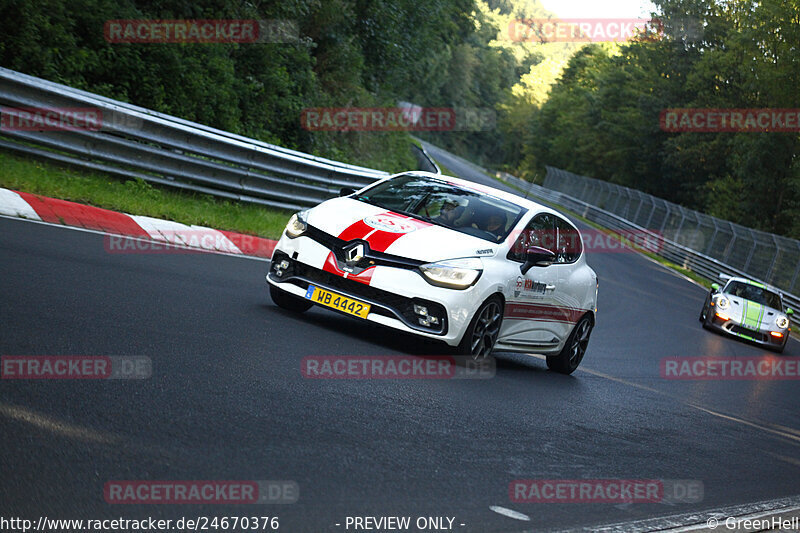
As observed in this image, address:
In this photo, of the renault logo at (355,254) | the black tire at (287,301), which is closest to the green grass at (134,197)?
the black tire at (287,301)

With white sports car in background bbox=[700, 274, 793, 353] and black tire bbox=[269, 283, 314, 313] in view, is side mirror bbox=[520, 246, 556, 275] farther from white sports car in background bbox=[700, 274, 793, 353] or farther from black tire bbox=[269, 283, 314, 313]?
white sports car in background bbox=[700, 274, 793, 353]

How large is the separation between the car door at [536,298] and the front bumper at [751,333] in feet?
38.8

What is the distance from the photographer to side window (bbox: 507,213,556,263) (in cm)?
908

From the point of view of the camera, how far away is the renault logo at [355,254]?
819cm

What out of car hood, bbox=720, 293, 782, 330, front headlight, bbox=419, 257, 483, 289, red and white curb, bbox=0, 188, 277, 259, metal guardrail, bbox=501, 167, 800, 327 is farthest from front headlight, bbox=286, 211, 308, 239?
metal guardrail, bbox=501, 167, 800, 327

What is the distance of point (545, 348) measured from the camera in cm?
1003

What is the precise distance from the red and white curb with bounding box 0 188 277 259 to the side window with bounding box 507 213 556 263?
14.6 feet

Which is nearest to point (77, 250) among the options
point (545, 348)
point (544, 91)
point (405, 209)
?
point (405, 209)

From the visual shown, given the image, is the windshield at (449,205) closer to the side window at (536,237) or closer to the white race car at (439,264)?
the white race car at (439,264)

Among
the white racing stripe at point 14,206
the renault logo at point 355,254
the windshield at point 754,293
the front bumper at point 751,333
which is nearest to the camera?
the renault logo at point 355,254

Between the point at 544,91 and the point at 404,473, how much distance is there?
473ft

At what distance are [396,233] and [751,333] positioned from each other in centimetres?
1445

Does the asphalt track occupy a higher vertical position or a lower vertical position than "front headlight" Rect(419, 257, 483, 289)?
lower

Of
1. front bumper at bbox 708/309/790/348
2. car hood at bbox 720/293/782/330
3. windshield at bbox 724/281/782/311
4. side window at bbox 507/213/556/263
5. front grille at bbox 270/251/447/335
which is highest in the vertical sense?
side window at bbox 507/213/556/263
